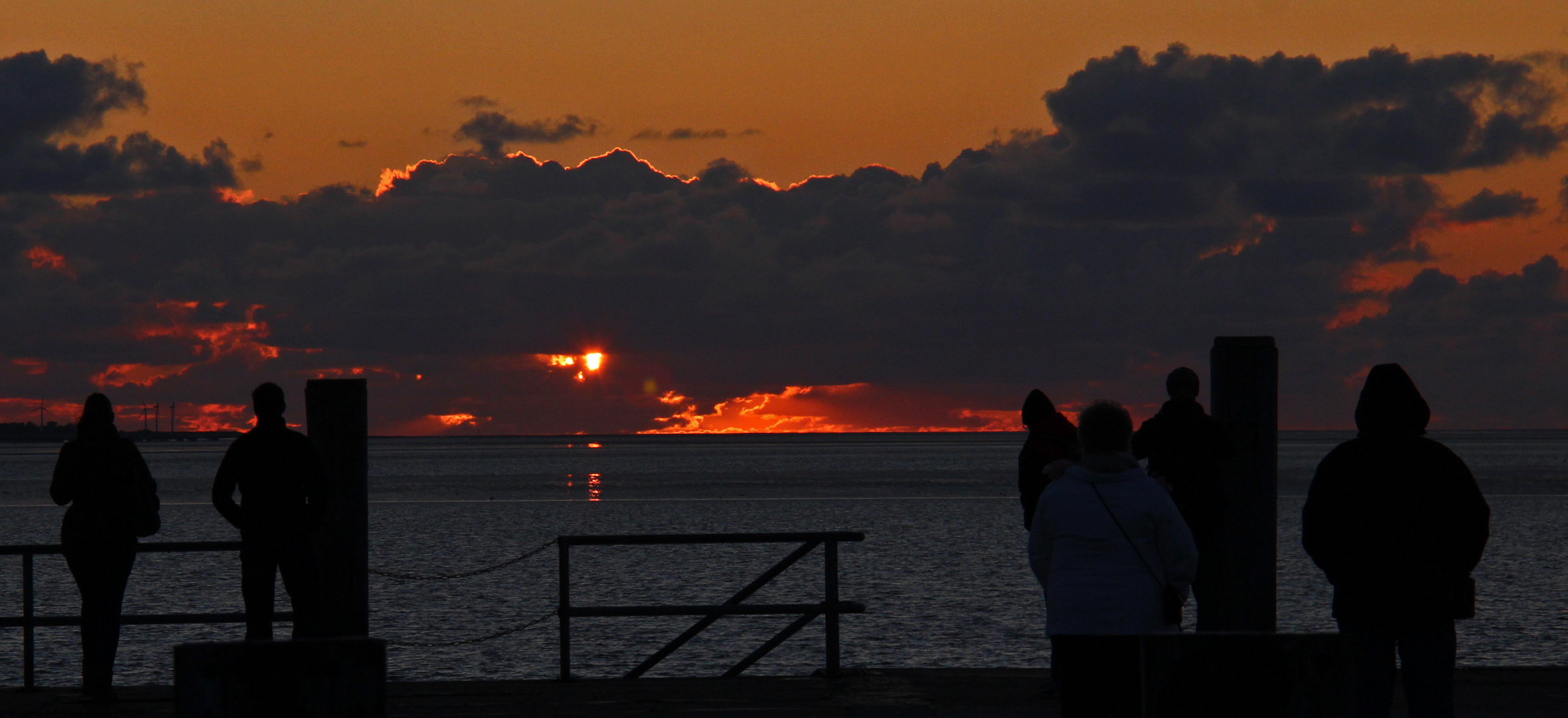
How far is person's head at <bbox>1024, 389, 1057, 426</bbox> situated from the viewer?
29.0ft

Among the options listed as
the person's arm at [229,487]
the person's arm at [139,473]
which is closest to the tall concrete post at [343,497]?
the person's arm at [229,487]

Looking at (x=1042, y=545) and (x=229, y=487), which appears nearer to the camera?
(x=1042, y=545)

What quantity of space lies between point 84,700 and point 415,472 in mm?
151698

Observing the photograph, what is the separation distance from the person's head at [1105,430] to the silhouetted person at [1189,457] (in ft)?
6.43

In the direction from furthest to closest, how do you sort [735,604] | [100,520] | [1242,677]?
[735,604] < [100,520] < [1242,677]

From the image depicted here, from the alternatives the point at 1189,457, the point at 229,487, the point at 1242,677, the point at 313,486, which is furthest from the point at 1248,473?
the point at 229,487

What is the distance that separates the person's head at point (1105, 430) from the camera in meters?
A: 5.39

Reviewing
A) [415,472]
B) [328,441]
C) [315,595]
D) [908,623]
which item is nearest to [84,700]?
[315,595]

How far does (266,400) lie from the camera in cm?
829

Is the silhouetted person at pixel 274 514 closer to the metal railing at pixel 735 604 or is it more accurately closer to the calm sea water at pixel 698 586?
the metal railing at pixel 735 604

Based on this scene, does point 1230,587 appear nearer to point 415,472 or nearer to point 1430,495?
point 1430,495

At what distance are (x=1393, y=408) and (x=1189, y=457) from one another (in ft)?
6.22

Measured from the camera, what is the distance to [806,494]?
89.1 metres

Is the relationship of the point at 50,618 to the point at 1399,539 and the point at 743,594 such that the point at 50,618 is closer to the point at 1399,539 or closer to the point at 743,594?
the point at 743,594
